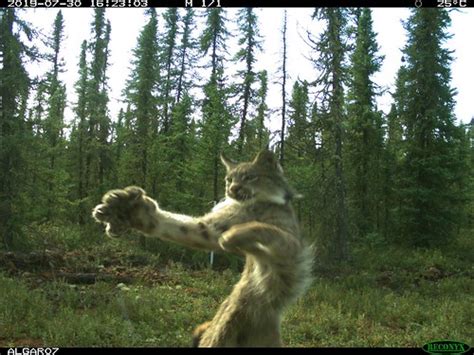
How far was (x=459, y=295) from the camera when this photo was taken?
14969 mm

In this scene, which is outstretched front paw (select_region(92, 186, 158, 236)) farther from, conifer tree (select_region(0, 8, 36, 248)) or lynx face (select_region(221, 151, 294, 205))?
conifer tree (select_region(0, 8, 36, 248))

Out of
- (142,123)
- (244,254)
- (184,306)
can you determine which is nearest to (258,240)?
(244,254)

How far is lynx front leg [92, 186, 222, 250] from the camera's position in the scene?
11.7ft

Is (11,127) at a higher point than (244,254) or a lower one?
higher

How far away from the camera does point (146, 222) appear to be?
11.9 feet

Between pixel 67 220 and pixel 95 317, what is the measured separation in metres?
20.4

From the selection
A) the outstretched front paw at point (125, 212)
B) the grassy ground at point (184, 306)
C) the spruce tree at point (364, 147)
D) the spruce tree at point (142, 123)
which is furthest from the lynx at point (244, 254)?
the spruce tree at point (364, 147)

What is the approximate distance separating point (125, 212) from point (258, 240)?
45.7 inches

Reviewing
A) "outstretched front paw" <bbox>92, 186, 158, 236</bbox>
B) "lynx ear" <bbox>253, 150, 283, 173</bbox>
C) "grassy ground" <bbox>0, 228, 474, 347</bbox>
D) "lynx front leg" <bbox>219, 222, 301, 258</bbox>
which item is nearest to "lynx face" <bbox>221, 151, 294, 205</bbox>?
"lynx ear" <bbox>253, 150, 283, 173</bbox>

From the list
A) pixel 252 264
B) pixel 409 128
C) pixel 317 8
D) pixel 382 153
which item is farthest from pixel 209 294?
pixel 382 153

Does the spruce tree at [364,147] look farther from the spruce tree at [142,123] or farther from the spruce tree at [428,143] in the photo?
the spruce tree at [142,123]

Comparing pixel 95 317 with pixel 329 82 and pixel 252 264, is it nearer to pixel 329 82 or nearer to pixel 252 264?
pixel 252 264

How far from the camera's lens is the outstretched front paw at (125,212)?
354 centimetres

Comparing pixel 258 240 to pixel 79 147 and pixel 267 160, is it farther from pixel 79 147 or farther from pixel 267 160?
pixel 79 147
